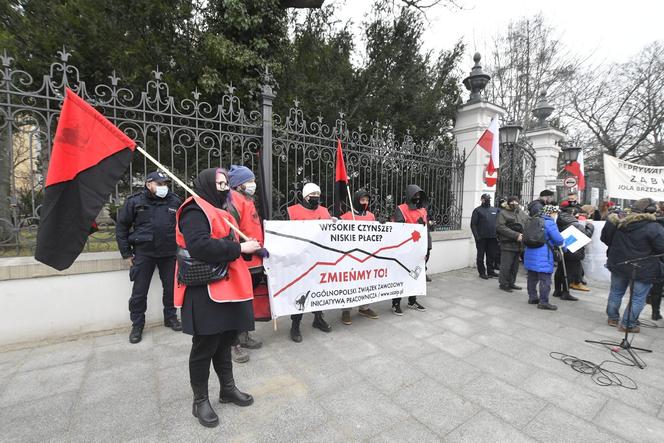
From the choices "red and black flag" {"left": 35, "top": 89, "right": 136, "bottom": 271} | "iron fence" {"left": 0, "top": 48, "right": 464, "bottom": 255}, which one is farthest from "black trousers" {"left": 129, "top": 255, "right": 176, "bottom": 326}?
"red and black flag" {"left": 35, "top": 89, "right": 136, "bottom": 271}

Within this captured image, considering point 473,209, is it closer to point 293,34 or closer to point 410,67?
point 410,67

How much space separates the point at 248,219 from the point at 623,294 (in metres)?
4.94

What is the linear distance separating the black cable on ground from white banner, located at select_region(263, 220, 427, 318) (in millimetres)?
1853

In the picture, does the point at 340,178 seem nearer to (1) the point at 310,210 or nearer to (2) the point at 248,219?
(1) the point at 310,210

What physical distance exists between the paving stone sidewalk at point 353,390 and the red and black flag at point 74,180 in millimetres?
1328

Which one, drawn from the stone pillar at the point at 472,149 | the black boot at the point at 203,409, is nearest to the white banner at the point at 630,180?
the stone pillar at the point at 472,149

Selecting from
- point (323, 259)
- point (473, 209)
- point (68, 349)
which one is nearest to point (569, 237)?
point (473, 209)

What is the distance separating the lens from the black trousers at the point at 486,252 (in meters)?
7.09

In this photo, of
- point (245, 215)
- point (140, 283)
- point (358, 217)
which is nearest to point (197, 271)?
point (245, 215)

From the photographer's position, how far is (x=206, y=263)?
2.11 meters

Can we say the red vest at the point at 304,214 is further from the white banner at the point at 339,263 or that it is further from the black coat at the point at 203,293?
the black coat at the point at 203,293

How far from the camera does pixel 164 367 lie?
122 inches

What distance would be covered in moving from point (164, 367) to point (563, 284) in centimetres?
644

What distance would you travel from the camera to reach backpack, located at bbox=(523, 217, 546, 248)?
5043 millimetres
